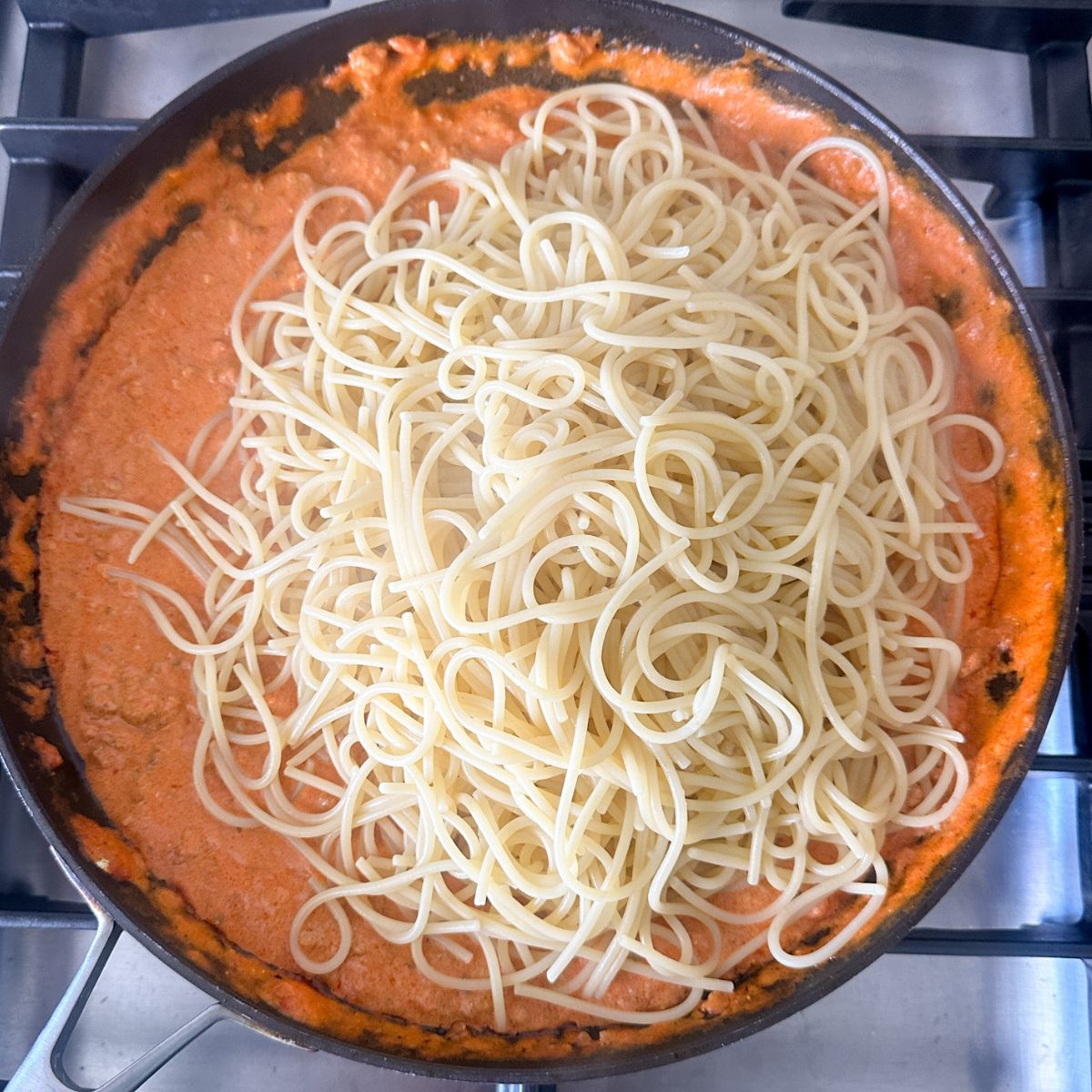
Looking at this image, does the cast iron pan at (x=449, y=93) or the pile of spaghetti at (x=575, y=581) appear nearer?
the cast iron pan at (x=449, y=93)

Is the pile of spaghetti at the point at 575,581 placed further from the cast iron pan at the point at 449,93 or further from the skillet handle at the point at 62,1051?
the skillet handle at the point at 62,1051

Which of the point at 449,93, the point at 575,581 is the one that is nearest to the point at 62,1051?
the point at 575,581

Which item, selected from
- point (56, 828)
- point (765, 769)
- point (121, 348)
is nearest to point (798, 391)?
point (765, 769)

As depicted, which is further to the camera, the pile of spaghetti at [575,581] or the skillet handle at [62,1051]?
the pile of spaghetti at [575,581]

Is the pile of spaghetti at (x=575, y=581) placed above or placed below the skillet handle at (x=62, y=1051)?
above

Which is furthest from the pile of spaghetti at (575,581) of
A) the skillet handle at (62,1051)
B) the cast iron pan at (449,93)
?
the skillet handle at (62,1051)
